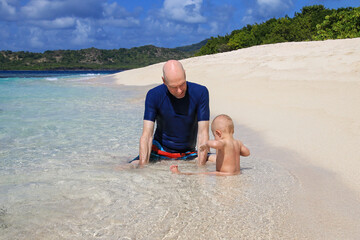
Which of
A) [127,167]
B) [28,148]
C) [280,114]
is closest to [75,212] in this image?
[127,167]

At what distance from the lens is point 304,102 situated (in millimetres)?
8250

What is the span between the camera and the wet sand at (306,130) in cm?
290

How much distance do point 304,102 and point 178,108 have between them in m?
4.99

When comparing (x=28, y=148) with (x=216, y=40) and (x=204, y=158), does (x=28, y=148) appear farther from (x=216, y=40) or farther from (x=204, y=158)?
(x=216, y=40)

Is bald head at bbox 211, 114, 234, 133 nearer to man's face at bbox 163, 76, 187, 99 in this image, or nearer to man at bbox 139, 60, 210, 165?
man at bbox 139, 60, 210, 165

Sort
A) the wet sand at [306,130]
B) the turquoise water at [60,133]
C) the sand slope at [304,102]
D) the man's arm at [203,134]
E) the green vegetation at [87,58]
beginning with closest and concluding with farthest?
the wet sand at [306,130] < the man's arm at [203,134] < the sand slope at [304,102] < the turquoise water at [60,133] < the green vegetation at [87,58]

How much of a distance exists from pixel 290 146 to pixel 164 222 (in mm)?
3082

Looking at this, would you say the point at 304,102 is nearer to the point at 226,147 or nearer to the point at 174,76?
the point at 226,147

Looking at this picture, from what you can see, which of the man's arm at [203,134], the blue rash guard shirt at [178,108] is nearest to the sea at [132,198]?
the man's arm at [203,134]

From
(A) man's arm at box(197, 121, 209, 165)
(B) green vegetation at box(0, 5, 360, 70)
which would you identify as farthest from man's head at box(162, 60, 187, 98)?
(B) green vegetation at box(0, 5, 360, 70)

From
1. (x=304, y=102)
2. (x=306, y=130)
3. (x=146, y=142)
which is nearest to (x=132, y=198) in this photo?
(x=146, y=142)

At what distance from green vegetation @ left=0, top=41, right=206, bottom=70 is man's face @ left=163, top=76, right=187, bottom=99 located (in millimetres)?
124283

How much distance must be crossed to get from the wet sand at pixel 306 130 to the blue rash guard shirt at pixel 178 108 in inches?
39.9

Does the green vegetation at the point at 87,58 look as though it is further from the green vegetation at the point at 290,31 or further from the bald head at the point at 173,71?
the bald head at the point at 173,71
